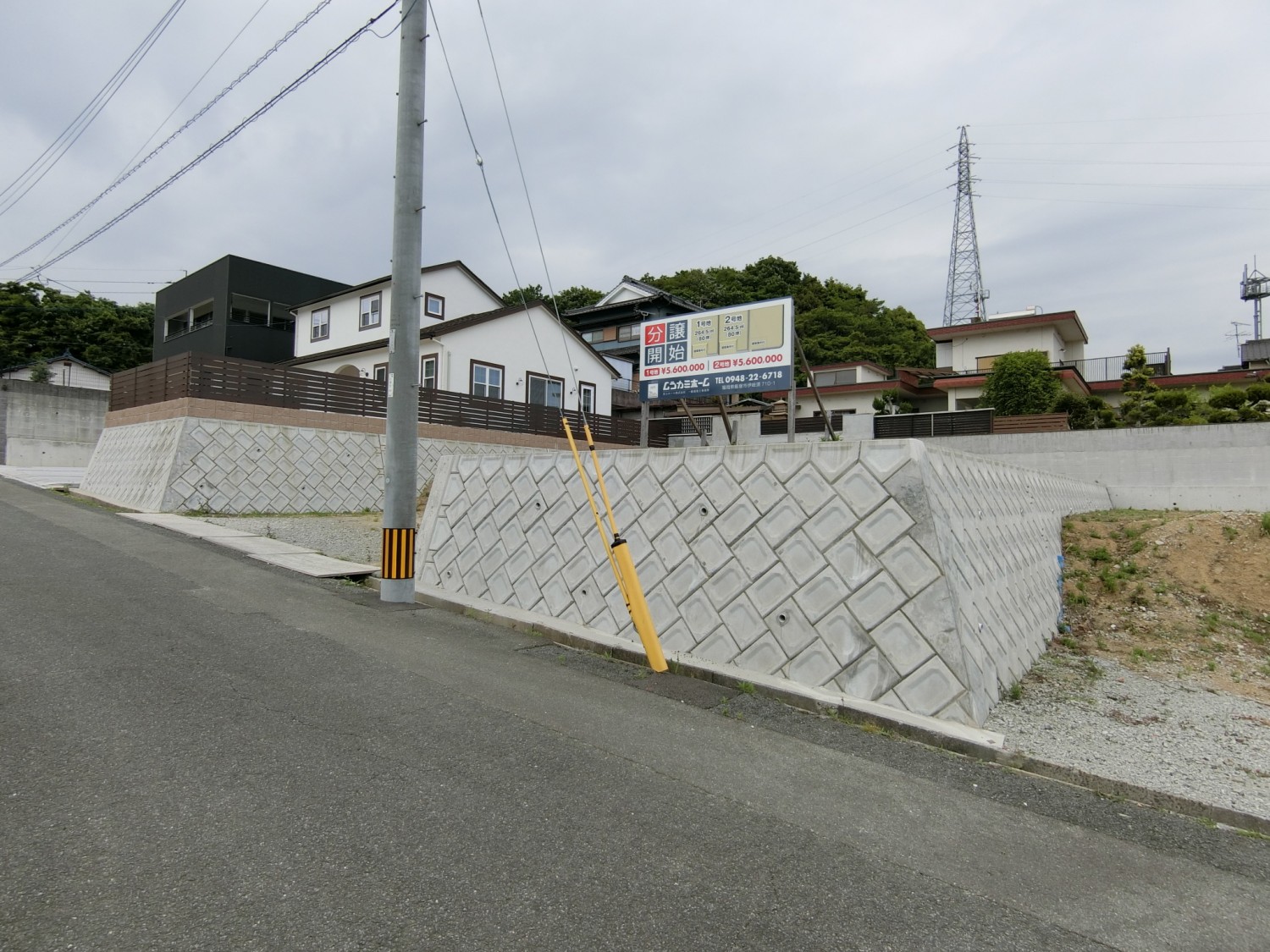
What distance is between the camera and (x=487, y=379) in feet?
83.5

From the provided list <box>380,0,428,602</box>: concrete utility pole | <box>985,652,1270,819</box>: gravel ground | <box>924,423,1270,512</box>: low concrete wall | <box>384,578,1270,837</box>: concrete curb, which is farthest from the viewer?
<box>924,423,1270,512</box>: low concrete wall

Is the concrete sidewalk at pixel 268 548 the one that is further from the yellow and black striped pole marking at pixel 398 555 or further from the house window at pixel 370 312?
the house window at pixel 370 312

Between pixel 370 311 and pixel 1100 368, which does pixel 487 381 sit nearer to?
pixel 370 311

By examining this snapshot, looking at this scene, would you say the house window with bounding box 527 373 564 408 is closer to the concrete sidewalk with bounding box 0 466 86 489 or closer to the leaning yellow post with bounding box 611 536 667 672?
the concrete sidewalk with bounding box 0 466 86 489

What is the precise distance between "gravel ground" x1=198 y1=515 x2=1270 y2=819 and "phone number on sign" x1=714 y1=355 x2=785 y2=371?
436 centimetres

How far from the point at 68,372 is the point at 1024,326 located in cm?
4473

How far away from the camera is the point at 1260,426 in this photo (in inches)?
594

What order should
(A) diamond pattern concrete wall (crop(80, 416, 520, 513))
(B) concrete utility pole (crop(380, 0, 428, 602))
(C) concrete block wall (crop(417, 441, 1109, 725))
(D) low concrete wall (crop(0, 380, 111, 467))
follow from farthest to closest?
(D) low concrete wall (crop(0, 380, 111, 467)) → (A) diamond pattern concrete wall (crop(80, 416, 520, 513)) → (B) concrete utility pole (crop(380, 0, 428, 602)) → (C) concrete block wall (crop(417, 441, 1109, 725))

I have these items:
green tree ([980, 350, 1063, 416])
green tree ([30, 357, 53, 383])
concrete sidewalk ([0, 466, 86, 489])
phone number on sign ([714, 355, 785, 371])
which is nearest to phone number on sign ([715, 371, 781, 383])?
phone number on sign ([714, 355, 785, 371])

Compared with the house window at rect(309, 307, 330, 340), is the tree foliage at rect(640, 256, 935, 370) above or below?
above

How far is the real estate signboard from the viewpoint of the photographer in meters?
8.72

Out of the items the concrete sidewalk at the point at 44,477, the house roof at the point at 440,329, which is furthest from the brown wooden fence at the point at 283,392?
the concrete sidewalk at the point at 44,477

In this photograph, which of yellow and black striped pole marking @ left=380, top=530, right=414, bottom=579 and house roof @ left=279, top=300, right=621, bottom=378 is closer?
yellow and black striped pole marking @ left=380, top=530, right=414, bottom=579

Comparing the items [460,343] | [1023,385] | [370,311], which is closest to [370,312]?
[370,311]
